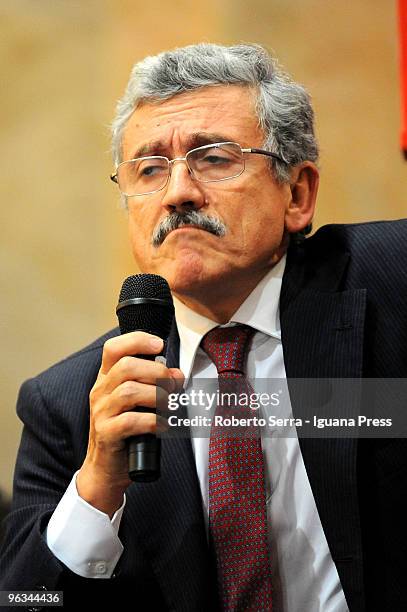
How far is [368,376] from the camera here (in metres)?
1.57

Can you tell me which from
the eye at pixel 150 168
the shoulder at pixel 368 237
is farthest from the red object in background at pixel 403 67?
the eye at pixel 150 168

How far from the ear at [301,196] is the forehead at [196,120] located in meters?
0.15

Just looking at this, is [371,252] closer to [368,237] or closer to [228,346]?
[368,237]

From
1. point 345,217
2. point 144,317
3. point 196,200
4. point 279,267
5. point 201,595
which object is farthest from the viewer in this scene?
point 345,217

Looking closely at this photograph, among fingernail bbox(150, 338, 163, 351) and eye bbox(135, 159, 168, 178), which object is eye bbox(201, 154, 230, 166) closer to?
eye bbox(135, 159, 168, 178)

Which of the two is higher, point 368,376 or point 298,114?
point 298,114

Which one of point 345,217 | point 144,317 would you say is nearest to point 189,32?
point 345,217

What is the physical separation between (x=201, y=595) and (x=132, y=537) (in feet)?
0.57

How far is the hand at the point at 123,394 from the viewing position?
119 centimetres

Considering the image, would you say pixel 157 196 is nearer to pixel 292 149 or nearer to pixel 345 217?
pixel 292 149

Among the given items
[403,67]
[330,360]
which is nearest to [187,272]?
[330,360]

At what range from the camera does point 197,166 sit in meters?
1.66

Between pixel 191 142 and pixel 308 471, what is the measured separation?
720 millimetres

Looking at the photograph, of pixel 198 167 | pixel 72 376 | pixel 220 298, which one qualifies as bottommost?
pixel 72 376
